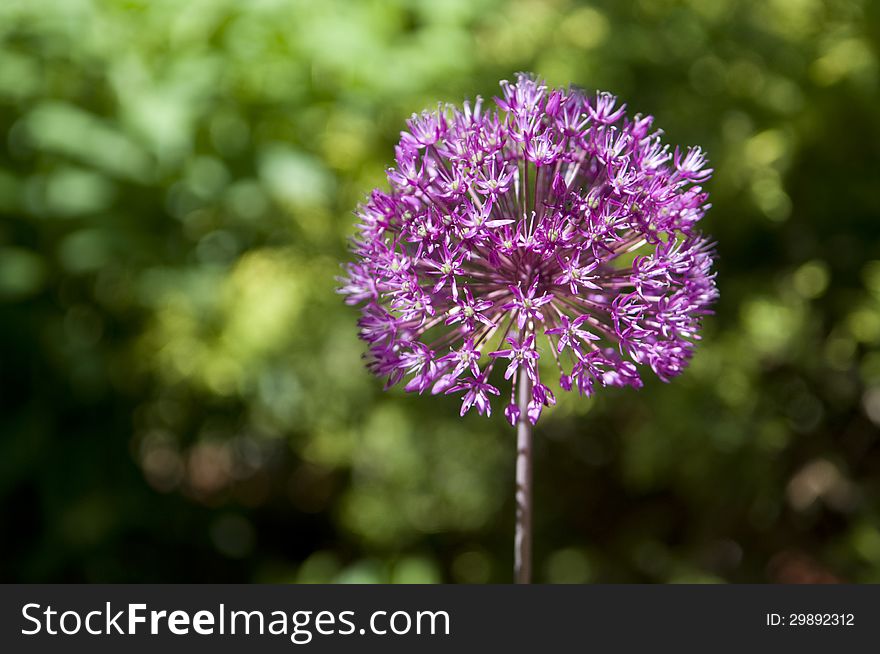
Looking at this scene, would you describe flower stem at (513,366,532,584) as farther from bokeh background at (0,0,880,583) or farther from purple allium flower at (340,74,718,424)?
bokeh background at (0,0,880,583)

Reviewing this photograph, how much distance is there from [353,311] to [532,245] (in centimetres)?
151

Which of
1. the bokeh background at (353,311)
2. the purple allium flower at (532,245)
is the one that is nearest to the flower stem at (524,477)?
the purple allium flower at (532,245)

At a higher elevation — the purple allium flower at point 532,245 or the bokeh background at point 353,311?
the bokeh background at point 353,311

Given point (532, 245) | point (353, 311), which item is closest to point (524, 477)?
point (532, 245)

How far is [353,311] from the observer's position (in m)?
2.50

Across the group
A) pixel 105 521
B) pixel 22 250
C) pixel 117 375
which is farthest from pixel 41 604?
pixel 22 250

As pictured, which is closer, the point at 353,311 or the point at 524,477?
the point at 524,477

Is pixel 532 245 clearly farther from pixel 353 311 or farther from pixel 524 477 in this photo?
pixel 353 311

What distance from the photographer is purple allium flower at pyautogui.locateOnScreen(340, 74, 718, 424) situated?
1.04m

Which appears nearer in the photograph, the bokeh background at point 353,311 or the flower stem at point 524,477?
the flower stem at point 524,477

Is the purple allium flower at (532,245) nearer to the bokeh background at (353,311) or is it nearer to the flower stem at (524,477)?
the flower stem at (524,477)

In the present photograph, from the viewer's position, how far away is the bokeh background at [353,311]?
89.4 inches

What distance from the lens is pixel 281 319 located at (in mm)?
2430

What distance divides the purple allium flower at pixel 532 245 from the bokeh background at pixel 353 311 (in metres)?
1.19
